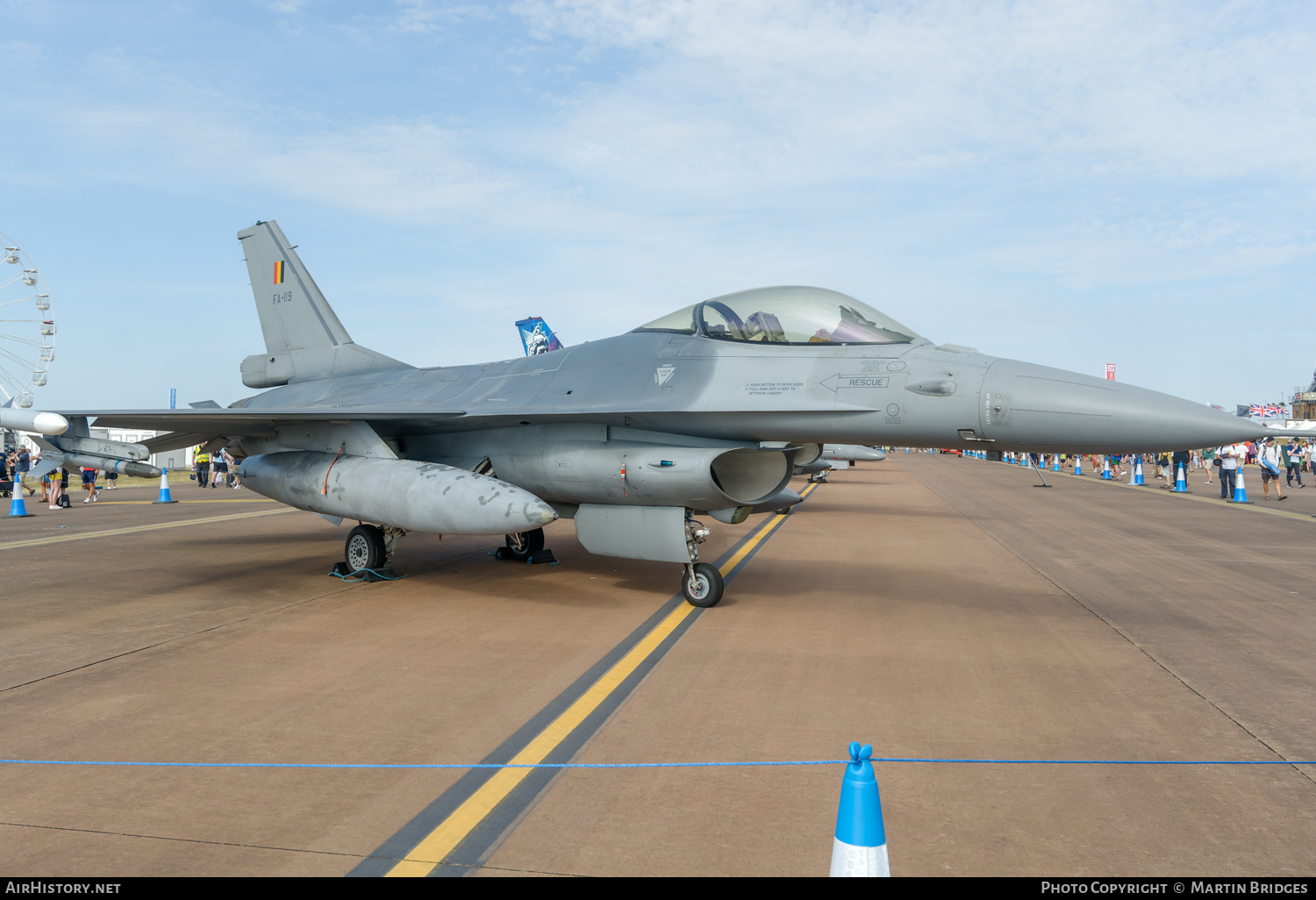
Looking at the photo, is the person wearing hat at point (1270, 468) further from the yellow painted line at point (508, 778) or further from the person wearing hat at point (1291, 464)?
the yellow painted line at point (508, 778)

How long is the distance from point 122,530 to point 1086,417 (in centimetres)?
1523

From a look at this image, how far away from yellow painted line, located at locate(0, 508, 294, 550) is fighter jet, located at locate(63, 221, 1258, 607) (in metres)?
4.22

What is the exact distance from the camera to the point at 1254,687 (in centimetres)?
500

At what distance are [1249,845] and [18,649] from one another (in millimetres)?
7515

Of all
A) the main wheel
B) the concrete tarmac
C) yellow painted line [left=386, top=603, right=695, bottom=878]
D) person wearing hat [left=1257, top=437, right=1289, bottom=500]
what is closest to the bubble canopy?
the main wheel

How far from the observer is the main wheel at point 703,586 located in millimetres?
7379

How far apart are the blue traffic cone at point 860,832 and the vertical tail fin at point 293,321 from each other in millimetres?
10636

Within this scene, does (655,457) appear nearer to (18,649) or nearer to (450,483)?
(450,483)

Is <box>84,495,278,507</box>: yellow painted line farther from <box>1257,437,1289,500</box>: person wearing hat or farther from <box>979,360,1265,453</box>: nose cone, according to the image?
<box>1257,437,1289,500</box>: person wearing hat

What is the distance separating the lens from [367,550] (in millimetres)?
9188

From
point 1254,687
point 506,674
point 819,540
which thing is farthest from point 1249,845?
point 819,540

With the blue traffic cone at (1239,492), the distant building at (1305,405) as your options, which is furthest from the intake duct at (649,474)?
the distant building at (1305,405)

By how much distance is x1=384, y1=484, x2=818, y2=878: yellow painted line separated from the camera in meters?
2.89

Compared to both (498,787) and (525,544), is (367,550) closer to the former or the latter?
(525,544)
